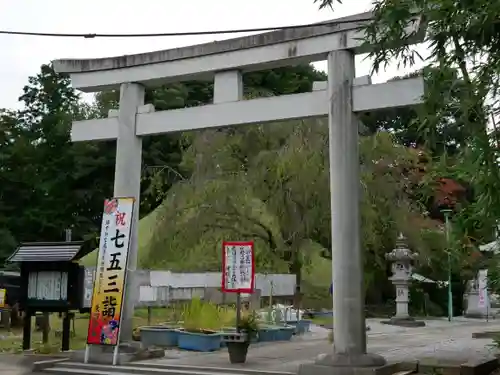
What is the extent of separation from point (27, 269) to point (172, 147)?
20710mm

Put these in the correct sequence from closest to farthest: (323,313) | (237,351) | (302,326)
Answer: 1. (237,351)
2. (302,326)
3. (323,313)

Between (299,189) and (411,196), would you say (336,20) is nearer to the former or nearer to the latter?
(299,189)

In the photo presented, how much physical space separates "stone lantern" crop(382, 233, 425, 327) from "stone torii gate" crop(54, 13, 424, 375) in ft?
42.9

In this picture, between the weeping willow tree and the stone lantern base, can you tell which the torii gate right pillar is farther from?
the stone lantern base

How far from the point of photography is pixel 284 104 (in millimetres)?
10250

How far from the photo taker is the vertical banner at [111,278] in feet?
33.4

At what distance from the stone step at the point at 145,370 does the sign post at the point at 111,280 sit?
0.26 meters

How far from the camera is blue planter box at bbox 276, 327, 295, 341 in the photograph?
15.1 meters

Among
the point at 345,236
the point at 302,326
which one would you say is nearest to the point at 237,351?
the point at 345,236

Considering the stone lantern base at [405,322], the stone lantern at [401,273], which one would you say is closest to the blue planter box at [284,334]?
the stone lantern base at [405,322]

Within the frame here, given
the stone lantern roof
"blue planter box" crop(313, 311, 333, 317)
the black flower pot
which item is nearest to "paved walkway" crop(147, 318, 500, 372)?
the black flower pot

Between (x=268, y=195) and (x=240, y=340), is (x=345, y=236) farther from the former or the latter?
(x=268, y=195)

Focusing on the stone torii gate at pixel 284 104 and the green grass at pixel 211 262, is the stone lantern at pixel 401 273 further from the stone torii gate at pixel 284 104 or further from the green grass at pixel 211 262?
the stone torii gate at pixel 284 104

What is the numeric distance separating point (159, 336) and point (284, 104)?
6.18 metres
